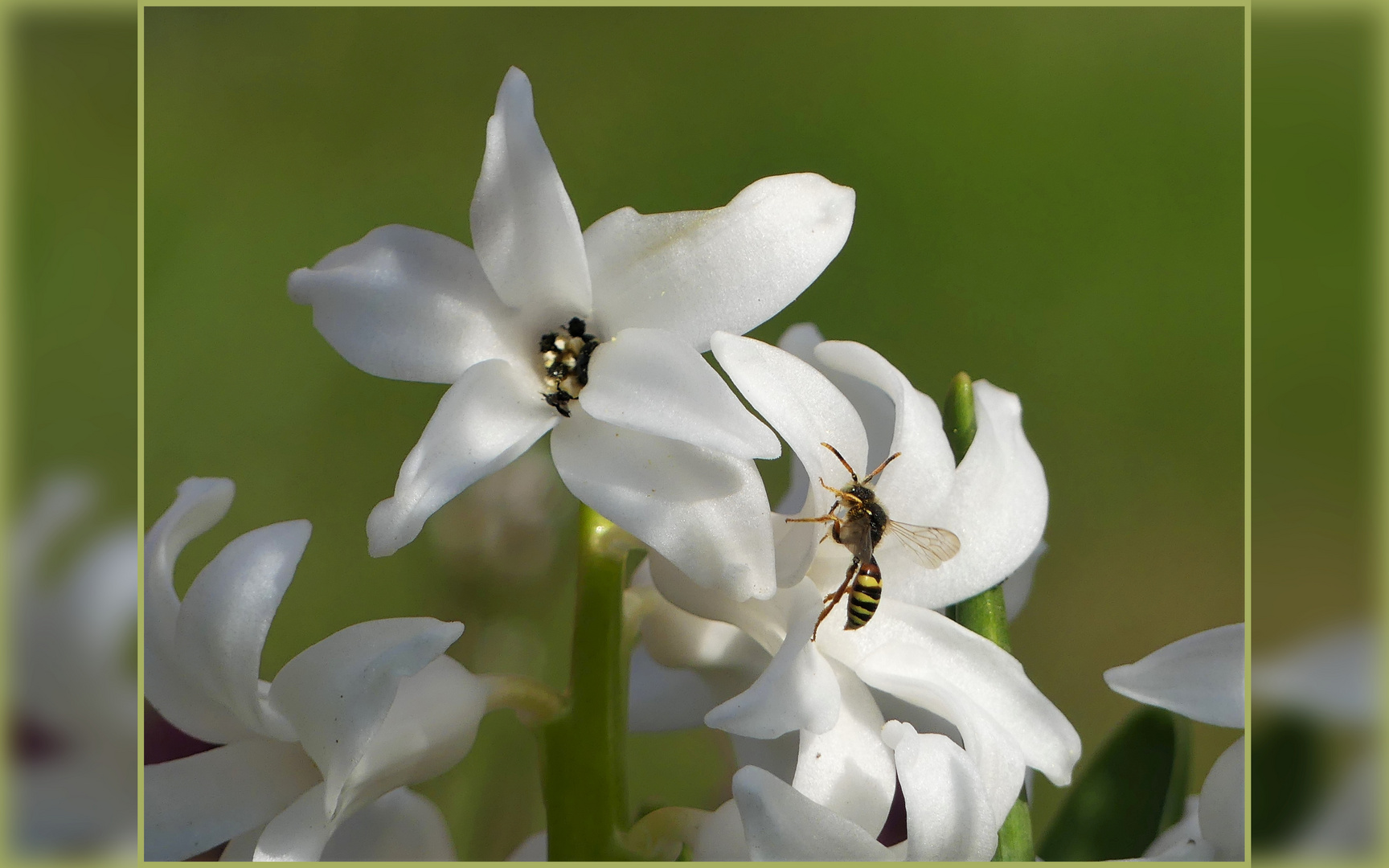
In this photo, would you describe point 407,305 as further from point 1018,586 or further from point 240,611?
point 1018,586

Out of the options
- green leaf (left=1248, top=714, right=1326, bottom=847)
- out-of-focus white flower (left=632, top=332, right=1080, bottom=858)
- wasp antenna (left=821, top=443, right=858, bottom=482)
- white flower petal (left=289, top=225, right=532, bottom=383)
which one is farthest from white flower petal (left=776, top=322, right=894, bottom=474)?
green leaf (left=1248, top=714, right=1326, bottom=847)

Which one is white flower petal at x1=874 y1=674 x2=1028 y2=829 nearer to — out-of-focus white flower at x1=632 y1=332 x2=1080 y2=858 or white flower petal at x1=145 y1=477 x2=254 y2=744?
out-of-focus white flower at x1=632 y1=332 x2=1080 y2=858

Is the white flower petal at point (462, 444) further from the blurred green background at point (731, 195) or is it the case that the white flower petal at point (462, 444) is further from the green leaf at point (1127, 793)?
the green leaf at point (1127, 793)

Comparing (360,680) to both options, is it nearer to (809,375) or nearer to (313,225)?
(809,375)

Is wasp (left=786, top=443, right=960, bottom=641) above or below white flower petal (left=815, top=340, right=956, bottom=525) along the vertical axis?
below

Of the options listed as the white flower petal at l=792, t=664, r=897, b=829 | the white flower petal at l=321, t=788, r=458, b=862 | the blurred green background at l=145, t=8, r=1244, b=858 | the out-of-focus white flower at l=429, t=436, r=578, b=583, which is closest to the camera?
the white flower petal at l=792, t=664, r=897, b=829

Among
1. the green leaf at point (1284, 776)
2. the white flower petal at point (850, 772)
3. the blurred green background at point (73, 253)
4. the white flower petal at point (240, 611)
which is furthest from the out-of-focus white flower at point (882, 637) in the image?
the blurred green background at point (73, 253)
